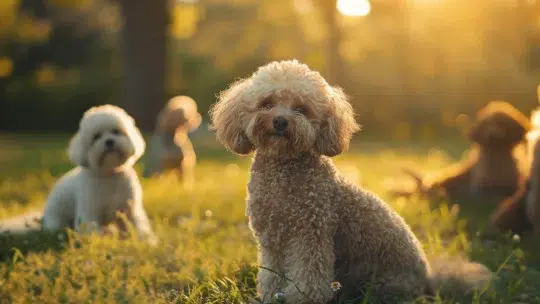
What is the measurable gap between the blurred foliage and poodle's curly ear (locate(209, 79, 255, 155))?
51.7ft

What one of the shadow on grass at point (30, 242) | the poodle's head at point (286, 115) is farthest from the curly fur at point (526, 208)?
the shadow on grass at point (30, 242)

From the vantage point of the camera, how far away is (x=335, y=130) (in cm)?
375

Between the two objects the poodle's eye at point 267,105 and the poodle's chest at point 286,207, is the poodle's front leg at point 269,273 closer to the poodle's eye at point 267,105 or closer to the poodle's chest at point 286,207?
the poodle's chest at point 286,207

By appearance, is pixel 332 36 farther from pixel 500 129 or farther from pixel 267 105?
pixel 267 105

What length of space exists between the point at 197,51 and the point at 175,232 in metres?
18.8

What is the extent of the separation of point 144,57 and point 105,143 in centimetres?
1043

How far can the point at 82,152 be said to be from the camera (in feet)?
19.2

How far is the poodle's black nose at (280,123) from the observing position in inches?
141

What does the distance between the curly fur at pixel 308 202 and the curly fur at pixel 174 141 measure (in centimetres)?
471

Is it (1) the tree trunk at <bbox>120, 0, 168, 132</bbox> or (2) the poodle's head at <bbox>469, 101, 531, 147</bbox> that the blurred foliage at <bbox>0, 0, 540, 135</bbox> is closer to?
(1) the tree trunk at <bbox>120, 0, 168, 132</bbox>

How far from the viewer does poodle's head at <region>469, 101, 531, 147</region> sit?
24.2 ft

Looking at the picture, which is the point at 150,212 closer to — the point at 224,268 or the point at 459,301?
the point at 224,268

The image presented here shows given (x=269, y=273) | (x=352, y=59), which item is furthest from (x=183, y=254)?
(x=352, y=59)

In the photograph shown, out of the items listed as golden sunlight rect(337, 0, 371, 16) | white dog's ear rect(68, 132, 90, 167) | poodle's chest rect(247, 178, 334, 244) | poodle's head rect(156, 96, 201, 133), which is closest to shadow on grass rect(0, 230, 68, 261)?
white dog's ear rect(68, 132, 90, 167)
